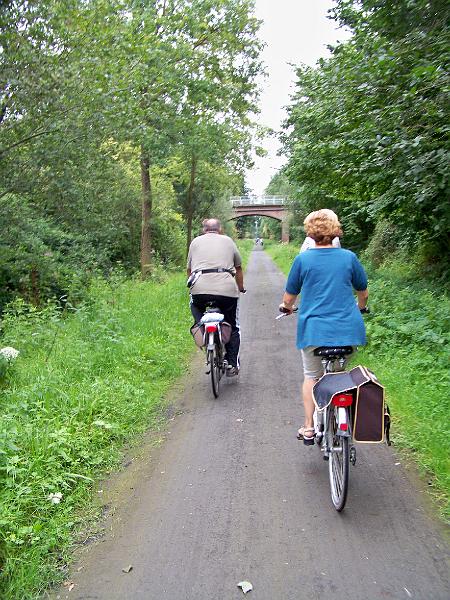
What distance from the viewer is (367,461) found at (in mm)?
4312

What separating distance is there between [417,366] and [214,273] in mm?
2713

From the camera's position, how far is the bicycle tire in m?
5.85

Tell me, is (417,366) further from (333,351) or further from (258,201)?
(258,201)

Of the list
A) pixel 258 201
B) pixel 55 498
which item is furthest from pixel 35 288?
pixel 258 201

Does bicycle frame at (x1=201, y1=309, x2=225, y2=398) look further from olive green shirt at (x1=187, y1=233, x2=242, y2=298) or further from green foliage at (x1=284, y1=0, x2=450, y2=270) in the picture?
green foliage at (x1=284, y1=0, x2=450, y2=270)

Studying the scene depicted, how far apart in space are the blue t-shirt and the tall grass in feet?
6.98

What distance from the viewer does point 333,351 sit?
374 centimetres

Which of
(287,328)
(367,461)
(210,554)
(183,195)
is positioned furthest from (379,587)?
(183,195)

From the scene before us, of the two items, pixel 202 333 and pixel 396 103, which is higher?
pixel 396 103

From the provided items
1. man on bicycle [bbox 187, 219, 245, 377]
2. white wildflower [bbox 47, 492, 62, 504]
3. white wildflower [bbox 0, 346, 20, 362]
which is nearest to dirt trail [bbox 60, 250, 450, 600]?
white wildflower [bbox 47, 492, 62, 504]

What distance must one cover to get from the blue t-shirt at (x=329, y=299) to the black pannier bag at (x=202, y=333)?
2.34 meters

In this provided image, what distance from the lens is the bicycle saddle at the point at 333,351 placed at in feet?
12.3

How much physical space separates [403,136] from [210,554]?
5.98m

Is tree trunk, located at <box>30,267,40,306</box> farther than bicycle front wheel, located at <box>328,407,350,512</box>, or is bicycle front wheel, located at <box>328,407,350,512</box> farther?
tree trunk, located at <box>30,267,40,306</box>
